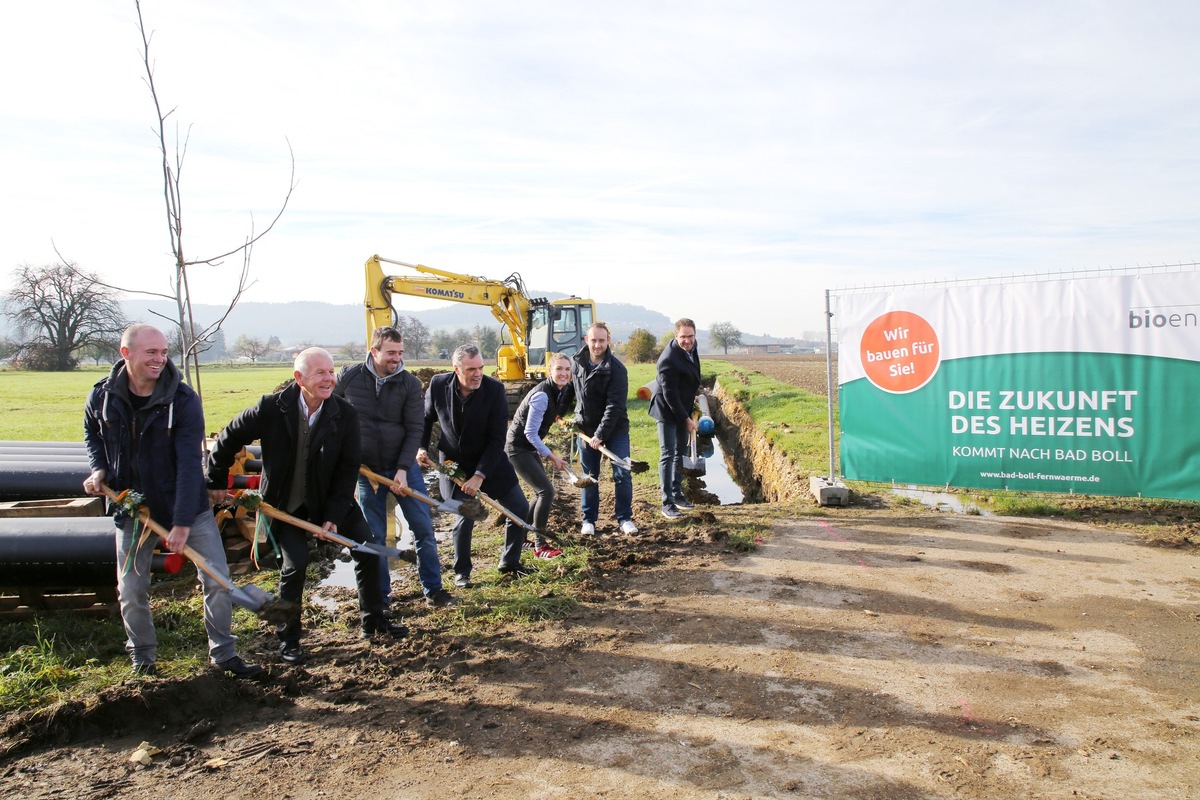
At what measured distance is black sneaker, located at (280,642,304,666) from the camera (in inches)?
181

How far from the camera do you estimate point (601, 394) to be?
7.38 metres

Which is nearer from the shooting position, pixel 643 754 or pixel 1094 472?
pixel 643 754

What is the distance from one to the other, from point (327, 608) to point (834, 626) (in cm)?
377

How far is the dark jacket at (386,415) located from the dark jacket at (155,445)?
47.7 inches

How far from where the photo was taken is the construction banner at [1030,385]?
711 cm

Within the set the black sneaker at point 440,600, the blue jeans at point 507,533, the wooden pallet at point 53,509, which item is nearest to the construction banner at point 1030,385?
the blue jeans at point 507,533

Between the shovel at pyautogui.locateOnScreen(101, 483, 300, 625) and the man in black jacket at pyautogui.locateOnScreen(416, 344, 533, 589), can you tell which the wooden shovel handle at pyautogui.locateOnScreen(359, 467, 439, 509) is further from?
the shovel at pyautogui.locateOnScreen(101, 483, 300, 625)

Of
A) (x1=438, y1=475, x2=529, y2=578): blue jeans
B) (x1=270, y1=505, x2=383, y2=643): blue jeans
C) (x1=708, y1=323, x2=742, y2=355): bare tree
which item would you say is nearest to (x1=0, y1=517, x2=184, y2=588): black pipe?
(x1=270, y1=505, x2=383, y2=643): blue jeans

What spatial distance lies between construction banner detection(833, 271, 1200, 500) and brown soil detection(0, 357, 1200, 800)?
1793 mm

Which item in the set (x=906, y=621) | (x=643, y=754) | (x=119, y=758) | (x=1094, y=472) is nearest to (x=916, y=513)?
(x=1094, y=472)

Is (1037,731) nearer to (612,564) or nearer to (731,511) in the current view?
(612,564)

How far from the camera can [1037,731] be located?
3.65 m

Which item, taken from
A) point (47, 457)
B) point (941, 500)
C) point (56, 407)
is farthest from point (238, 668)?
point (56, 407)

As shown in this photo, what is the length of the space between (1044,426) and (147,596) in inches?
305
